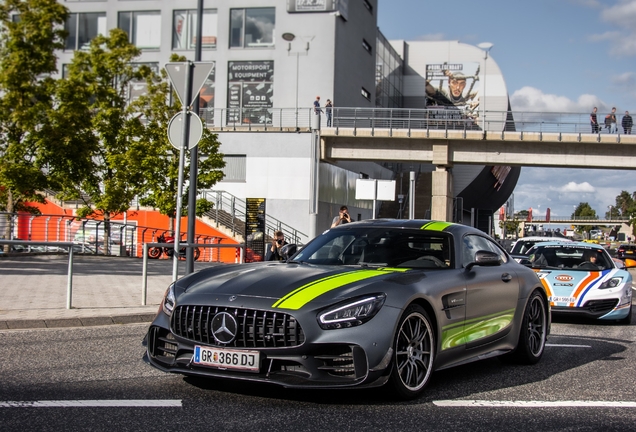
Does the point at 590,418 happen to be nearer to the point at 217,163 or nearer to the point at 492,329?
the point at 492,329

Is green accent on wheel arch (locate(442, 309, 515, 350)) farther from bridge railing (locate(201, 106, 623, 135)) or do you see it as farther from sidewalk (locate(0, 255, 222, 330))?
bridge railing (locate(201, 106, 623, 135))

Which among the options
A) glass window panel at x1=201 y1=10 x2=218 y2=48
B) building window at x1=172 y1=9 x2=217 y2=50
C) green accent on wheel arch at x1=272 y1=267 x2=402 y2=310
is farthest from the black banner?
glass window panel at x1=201 y1=10 x2=218 y2=48

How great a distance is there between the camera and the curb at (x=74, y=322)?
10.2 meters

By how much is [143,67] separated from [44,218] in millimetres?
7496

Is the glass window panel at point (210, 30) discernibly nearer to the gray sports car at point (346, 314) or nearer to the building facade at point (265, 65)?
the building facade at point (265, 65)

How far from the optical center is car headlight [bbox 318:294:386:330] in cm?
564

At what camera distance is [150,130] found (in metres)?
32.0

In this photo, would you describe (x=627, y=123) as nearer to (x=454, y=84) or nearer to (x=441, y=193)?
(x=441, y=193)

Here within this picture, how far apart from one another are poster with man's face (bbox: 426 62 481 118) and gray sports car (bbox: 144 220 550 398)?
76025 mm

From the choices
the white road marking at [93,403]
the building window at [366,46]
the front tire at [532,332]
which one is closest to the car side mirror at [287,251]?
the white road marking at [93,403]

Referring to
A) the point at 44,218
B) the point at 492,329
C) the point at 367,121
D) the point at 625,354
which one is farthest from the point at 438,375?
the point at 367,121

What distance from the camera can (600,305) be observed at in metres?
12.6

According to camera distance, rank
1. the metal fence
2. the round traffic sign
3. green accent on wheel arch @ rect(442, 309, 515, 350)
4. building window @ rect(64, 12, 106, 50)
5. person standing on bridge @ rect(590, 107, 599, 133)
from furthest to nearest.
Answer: building window @ rect(64, 12, 106, 50) < person standing on bridge @ rect(590, 107, 599, 133) < the metal fence < the round traffic sign < green accent on wheel arch @ rect(442, 309, 515, 350)

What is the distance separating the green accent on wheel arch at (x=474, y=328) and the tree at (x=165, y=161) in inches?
944
